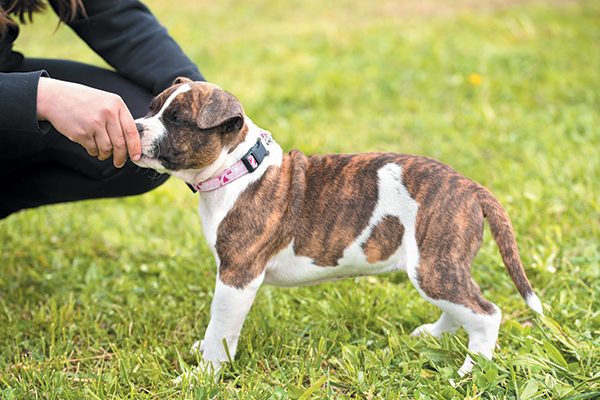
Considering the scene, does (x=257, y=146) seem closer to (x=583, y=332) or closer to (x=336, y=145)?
(x=583, y=332)

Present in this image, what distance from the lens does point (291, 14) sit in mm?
9602

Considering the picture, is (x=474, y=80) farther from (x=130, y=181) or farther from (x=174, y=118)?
(x=174, y=118)

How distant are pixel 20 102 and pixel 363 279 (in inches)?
71.8

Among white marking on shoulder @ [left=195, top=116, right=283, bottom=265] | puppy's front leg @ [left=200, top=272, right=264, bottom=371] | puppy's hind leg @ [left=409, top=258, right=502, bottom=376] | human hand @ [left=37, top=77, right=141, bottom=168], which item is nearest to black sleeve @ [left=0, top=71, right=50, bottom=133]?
human hand @ [left=37, top=77, right=141, bottom=168]

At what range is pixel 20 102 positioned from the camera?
2518 mm

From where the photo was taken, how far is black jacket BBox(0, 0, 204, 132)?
338cm

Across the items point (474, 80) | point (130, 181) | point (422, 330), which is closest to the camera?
point (422, 330)

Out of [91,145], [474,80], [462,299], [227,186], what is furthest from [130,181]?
[474,80]

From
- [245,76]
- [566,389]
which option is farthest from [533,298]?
[245,76]

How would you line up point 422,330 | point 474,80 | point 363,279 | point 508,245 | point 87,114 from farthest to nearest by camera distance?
point 474,80 < point 363,279 < point 422,330 < point 508,245 < point 87,114

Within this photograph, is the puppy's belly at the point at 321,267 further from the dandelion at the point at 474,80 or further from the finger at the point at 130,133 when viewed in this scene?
the dandelion at the point at 474,80

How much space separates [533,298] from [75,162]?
202cm

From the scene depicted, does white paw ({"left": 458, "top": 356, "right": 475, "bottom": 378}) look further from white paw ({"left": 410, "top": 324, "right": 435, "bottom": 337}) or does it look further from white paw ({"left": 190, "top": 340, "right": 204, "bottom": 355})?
white paw ({"left": 190, "top": 340, "right": 204, "bottom": 355})

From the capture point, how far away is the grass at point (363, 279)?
9.26 feet
